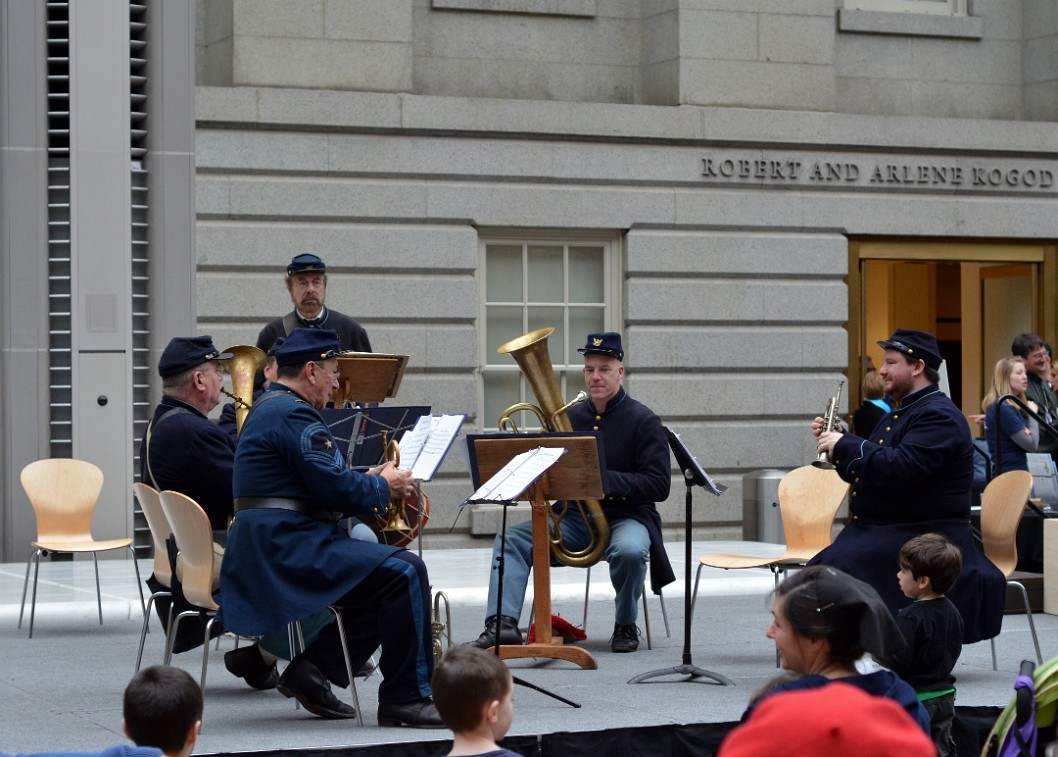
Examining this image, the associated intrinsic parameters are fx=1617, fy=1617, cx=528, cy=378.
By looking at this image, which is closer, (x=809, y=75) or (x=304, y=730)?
(x=304, y=730)

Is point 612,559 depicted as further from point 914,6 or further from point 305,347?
point 914,6

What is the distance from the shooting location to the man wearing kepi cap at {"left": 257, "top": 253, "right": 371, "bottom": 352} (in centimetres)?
959

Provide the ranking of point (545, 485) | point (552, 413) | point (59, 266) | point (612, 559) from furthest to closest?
point (59, 266), point (612, 559), point (552, 413), point (545, 485)

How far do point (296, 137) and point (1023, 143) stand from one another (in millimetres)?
7232

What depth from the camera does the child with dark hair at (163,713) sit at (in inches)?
154

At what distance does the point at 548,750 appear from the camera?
617cm

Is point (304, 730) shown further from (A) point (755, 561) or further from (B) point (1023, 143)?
(B) point (1023, 143)

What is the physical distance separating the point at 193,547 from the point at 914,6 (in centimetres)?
1155

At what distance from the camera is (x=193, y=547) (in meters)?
7.11

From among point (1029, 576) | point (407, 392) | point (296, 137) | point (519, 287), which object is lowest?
point (1029, 576)

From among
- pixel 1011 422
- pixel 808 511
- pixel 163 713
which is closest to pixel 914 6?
pixel 1011 422

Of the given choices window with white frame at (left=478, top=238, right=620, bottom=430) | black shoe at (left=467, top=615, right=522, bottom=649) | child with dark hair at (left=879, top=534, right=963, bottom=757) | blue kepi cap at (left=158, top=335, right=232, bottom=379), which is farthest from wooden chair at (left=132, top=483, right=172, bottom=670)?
window with white frame at (left=478, top=238, right=620, bottom=430)

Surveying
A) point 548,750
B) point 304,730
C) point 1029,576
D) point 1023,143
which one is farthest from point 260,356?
point 1023,143

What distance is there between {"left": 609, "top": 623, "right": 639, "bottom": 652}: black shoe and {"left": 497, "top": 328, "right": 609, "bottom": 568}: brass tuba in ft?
1.52
